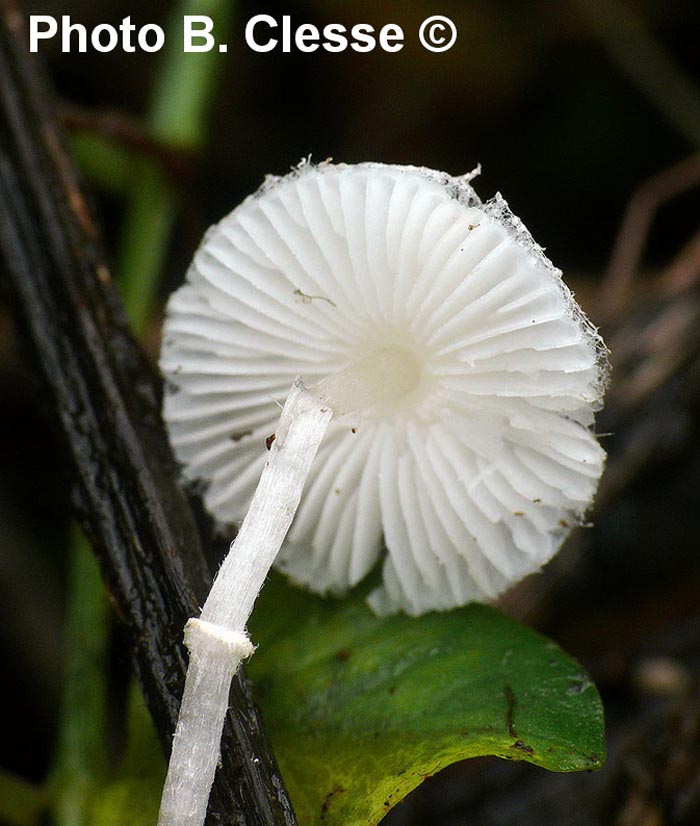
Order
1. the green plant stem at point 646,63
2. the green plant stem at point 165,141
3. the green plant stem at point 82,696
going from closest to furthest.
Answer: the green plant stem at point 82,696, the green plant stem at point 165,141, the green plant stem at point 646,63

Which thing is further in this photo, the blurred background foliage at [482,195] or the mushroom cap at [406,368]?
the blurred background foliage at [482,195]

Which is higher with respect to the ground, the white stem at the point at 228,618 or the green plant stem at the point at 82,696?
the white stem at the point at 228,618

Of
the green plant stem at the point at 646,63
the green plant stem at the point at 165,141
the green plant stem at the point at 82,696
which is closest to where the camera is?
the green plant stem at the point at 82,696

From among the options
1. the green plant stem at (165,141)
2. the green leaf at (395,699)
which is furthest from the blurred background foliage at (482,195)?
the green leaf at (395,699)

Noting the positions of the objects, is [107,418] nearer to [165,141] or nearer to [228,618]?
[228,618]

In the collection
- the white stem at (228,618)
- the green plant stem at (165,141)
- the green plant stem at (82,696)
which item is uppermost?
the green plant stem at (165,141)

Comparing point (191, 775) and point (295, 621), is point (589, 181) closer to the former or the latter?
point (295, 621)

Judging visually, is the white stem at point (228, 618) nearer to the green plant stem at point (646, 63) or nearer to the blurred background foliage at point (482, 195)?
the blurred background foliage at point (482, 195)

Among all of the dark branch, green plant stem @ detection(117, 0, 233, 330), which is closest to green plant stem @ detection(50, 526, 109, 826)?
the dark branch
